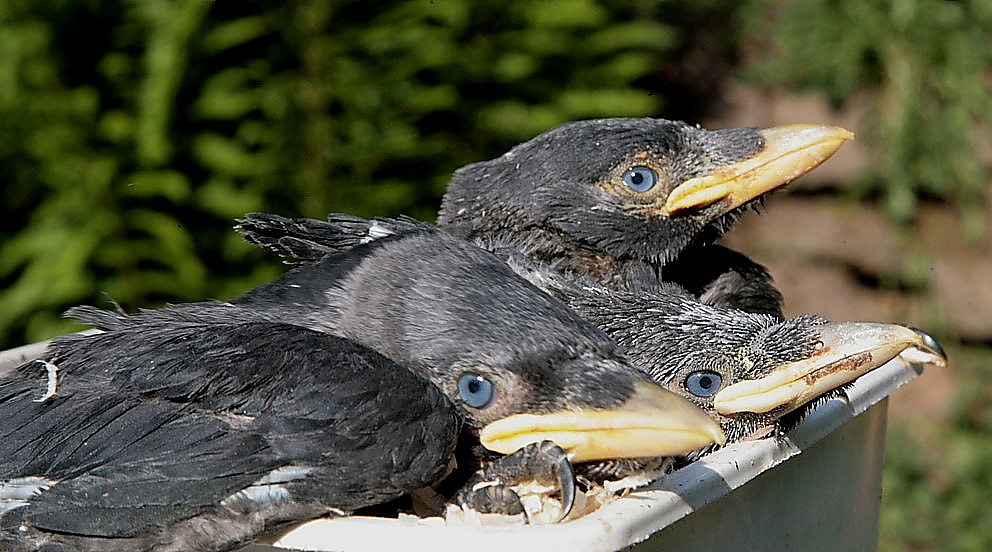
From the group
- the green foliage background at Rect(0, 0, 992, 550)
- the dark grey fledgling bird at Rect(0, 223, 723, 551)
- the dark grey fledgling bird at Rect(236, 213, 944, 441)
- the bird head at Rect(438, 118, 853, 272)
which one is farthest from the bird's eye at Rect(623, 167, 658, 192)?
the green foliage background at Rect(0, 0, 992, 550)

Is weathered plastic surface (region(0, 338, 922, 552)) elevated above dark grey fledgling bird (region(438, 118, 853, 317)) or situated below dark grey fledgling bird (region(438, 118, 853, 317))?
below

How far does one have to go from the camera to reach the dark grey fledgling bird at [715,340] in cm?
161

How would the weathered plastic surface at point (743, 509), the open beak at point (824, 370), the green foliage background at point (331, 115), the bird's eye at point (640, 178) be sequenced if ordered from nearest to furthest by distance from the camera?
the weathered plastic surface at point (743, 509)
the open beak at point (824, 370)
the bird's eye at point (640, 178)
the green foliage background at point (331, 115)

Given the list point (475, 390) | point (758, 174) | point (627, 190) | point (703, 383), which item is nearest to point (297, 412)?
point (475, 390)

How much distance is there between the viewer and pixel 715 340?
5.64ft

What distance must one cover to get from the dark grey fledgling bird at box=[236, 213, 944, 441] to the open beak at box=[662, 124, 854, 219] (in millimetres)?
183

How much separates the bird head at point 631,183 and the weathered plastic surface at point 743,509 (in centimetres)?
36

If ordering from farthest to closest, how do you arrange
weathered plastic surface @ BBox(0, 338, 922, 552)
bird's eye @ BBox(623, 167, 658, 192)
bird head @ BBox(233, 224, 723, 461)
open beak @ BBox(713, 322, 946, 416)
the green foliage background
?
the green foliage background, bird's eye @ BBox(623, 167, 658, 192), open beak @ BBox(713, 322, 946, 416), bird head @ BBox(233, 224, 723, 461), weathered plastic surface @ BBox(0, 338, 922, 552)

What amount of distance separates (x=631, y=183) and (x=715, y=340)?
1.30 ft

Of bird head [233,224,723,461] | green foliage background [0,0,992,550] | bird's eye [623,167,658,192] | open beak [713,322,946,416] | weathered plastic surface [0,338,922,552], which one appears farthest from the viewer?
green foliage background [0,0,992,550]

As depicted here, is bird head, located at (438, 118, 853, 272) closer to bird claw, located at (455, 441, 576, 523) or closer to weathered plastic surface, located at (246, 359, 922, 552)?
weathered plastic surface, located at (246, 359, 922, 552)

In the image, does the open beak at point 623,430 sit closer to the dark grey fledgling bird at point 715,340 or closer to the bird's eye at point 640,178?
the dark grey fledgling bird at point 715,340

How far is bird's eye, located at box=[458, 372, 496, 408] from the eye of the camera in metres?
1.47

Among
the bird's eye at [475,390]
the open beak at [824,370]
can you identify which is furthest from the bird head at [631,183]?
the bird's eye at [475,390]
